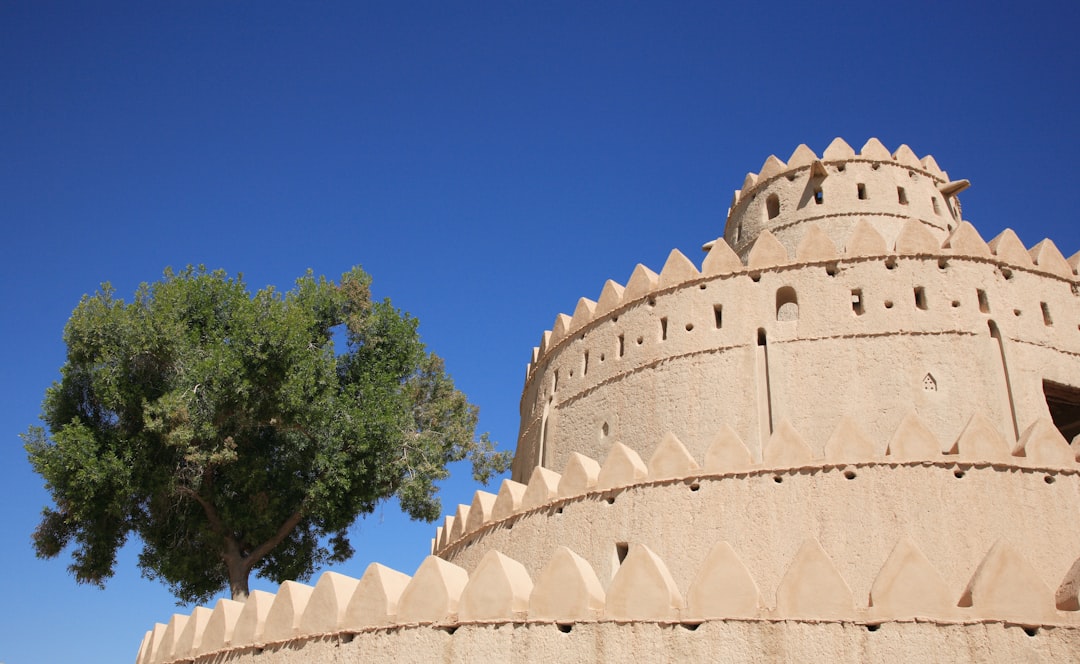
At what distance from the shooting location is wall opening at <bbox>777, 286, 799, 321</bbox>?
17.0 m

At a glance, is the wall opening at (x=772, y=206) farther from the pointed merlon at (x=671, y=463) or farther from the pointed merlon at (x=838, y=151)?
the pointed merlon at (x=671, y=463)

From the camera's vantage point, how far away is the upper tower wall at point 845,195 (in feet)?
69.5

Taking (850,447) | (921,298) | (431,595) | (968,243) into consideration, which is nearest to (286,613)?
(431,595)

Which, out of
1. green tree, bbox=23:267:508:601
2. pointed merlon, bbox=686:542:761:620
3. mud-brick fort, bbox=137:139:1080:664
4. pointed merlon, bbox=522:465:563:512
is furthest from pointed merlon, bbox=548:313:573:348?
pointed merlon, bbox=686:542:761:620

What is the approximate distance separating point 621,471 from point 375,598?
14.8 ft

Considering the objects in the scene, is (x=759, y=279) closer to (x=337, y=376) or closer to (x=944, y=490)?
(x=944, y=490)

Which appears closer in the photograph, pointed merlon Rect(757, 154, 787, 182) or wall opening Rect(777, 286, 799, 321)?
wall opening Rect(777, 286, 799, 321)

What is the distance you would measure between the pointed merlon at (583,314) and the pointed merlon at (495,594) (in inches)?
398

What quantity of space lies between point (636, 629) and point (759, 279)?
984 cm

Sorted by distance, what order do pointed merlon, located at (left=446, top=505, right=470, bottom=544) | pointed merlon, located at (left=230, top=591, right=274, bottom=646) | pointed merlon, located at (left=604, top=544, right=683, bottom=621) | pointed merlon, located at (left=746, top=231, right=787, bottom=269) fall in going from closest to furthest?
pointed merlon, located at (left=604, top=544, right=683, bottom=621)
pointed merlon, located at (left=230, top=591, right=274, bottom=646)
pointed merlon, located at (left=446, top=505, right=470, bottom=544)
pointed merlon, located at (left=746, top=231, right=787, bottom=269)

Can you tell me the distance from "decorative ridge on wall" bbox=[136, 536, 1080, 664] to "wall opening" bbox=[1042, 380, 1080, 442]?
731 centimetres

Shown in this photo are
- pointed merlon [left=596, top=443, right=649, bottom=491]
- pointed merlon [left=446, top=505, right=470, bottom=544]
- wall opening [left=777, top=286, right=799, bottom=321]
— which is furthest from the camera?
wall opening [left=777, top=286, right=799, bottom=321]

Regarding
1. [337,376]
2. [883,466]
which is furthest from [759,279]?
[337,376]

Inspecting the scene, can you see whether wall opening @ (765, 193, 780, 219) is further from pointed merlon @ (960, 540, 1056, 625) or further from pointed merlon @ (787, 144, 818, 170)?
pointed merlon @ (960, 540, 1056, 625)
